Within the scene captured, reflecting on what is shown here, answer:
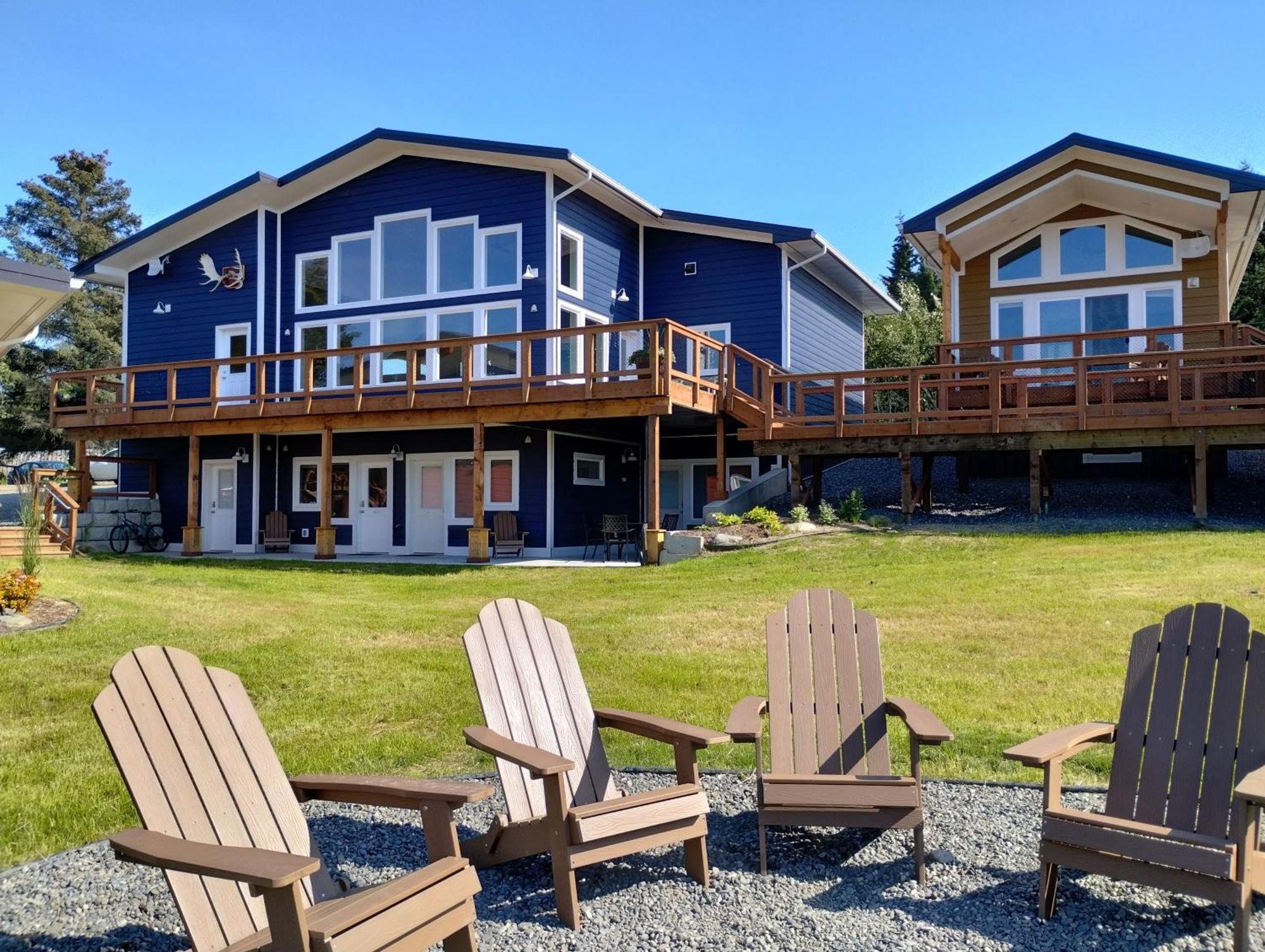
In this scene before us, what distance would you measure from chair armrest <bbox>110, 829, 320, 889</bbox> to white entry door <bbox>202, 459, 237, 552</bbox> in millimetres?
18245

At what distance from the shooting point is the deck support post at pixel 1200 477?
1188cm

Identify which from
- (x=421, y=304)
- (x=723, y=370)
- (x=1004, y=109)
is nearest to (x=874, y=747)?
(x=723, y=370)

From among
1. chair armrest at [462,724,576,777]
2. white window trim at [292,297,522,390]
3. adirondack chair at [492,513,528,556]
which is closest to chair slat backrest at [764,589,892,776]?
chair armrest at [462,724,576,777]

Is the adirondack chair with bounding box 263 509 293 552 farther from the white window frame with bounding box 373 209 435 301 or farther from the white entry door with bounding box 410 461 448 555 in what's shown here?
the white window frame with bounding box 373 209 435 301

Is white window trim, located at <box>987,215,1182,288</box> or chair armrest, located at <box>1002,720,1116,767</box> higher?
white window trim, located at <box>987,215,1182,288</box>

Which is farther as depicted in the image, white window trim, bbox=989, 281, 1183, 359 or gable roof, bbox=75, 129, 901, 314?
gable roof, bbox=75, 129, 901, 314

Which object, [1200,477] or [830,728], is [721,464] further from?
[830,728]

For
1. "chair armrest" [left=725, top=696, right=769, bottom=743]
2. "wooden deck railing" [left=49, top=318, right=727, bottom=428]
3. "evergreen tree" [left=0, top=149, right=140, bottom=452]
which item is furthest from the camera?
"evergreen tree" [left=0, top=149, right=140, bottom=452]

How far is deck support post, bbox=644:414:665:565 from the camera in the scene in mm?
12742

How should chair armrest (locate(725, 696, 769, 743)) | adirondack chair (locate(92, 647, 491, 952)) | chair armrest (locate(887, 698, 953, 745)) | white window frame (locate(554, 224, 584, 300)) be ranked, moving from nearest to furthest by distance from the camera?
adirondack chair (locate(92, 647, 491, 952))
chair armrest (locate(887, 698, 953, 745))
chair armrest (locate(725, 696, 769, 743))
white window frame (locate(554, 224, 584, 300))

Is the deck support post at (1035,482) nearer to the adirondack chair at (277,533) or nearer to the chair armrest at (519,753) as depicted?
the chair armrest at (519,753)

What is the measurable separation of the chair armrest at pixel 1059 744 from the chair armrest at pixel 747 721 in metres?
0.88

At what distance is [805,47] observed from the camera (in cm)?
1546

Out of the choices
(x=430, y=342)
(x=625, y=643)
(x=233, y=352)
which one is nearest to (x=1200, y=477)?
(x=625, y=643)
